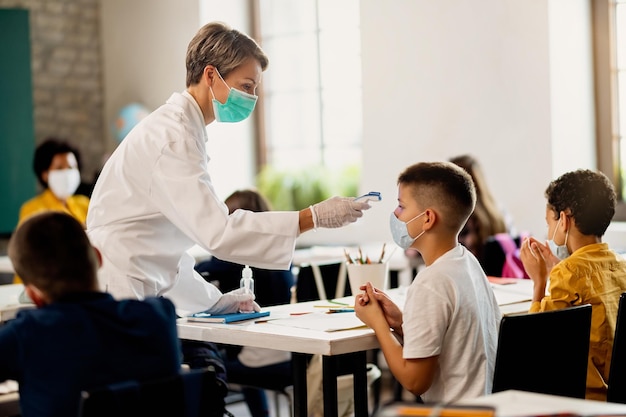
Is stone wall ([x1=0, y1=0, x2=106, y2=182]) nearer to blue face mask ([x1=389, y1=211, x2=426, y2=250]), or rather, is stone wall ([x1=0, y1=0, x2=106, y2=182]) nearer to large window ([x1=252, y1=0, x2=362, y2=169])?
large window ([x1=252, y1=0, x2=362, y2=169])

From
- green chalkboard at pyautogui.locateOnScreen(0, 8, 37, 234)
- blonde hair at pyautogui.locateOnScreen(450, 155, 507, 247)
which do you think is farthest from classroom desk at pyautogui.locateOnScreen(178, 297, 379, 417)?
green chalkboard at pyautogui.locateOnScreen(0, 8, 37, 234)

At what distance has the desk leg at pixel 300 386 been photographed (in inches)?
102

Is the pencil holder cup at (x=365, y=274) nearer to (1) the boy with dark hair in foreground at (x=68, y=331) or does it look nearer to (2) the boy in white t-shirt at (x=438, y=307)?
(2) the boy in white t-shirt at (x=438, y=307)

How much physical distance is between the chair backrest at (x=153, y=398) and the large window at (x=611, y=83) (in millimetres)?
3974

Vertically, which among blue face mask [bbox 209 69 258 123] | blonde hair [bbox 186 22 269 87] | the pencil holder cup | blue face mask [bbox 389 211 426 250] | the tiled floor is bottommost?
the tiled floor

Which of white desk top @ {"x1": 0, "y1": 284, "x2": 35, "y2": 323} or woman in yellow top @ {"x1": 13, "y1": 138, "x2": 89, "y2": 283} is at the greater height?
woman in yellow top @ {"x1": 13, "y1": 138, "x2": 89, "y2": 283}

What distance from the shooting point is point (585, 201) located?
2.66 metres

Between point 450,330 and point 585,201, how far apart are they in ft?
2.17

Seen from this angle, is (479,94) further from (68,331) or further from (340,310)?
(68,331)

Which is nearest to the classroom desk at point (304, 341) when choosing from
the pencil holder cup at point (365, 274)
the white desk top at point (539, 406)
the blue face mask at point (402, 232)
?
the pencil holder cup at point (365, 274)

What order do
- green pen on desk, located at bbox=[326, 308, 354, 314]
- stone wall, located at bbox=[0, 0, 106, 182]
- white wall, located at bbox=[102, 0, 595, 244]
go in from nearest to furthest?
1. green pen on desk, located at bbox=[326, 308, 354, 314]
2. white wall, located at bbox=[102, 0, 595, 244]
3. stone wall, located at bbox=[0, 0, 106, 182]

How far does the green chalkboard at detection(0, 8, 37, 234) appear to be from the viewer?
686 cm

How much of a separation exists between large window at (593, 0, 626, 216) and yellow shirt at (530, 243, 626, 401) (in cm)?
281

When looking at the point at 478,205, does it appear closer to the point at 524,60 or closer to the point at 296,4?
the point at 524,60
